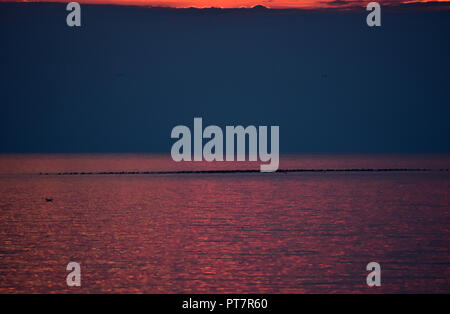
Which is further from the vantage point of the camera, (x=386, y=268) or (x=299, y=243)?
(x=299, y=243)

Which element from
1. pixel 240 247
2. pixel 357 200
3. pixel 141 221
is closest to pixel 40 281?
pixel 240 247

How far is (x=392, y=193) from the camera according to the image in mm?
110500

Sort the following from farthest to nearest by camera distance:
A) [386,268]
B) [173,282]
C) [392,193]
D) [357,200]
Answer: [392,193], [357,200], [386,268], [173,282]

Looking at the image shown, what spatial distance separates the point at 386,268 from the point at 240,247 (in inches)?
434

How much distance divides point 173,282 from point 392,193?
7874 centimetres
